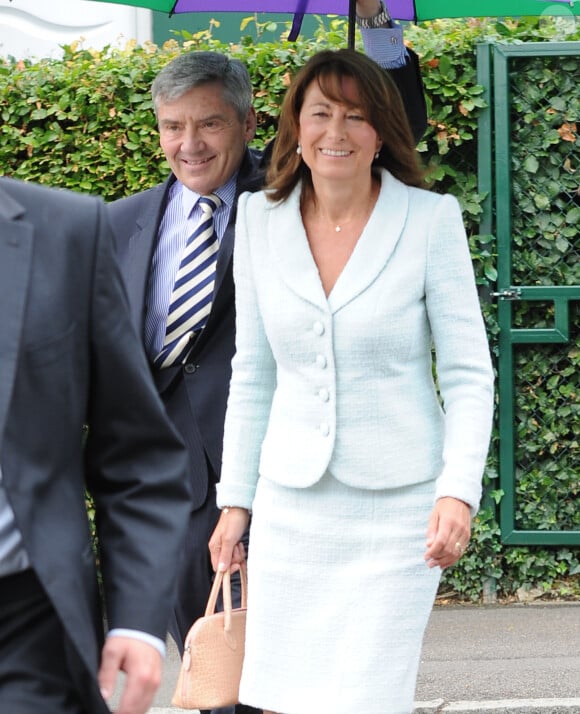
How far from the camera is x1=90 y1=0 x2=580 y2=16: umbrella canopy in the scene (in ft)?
16.4

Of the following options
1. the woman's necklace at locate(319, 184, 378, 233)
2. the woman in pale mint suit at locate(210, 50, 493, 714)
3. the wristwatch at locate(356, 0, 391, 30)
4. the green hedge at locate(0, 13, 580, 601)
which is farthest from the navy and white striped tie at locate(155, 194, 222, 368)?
the green hedge at locate(0, 13, 580, 601)

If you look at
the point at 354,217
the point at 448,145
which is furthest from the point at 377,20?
the point at 448,145

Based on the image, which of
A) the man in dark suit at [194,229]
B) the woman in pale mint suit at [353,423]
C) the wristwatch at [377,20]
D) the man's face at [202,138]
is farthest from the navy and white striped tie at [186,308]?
the wristwatch at [377,20]

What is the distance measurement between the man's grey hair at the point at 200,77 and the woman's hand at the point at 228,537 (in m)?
1.22

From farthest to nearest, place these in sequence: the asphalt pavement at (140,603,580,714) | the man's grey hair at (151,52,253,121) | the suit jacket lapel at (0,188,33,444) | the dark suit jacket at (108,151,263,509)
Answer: the asphalt pavement at (140,603,580,714)
the man's grey hair at (151,52,253,121)
the dark suit jacket at (108,151,263,509)
the suit jacket lapel at (0,188,33,444)

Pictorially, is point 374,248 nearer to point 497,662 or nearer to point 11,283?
point 11,283

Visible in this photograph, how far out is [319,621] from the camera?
3.54 meters

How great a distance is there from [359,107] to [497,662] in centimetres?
300

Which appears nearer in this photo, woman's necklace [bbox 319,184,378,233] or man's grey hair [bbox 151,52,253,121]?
woman's necklace [bbox 319,184,378,233]

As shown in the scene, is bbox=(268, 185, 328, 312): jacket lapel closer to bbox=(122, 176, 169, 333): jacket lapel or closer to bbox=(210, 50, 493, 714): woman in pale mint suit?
bbox=(210, 50, 493, 714): woman in pale mint suit

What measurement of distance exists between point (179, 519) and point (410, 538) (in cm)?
140

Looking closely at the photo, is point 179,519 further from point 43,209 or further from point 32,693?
point 43,209

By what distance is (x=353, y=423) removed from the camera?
137 inches

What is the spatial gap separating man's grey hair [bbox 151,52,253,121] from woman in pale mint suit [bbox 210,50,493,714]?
0.61m
